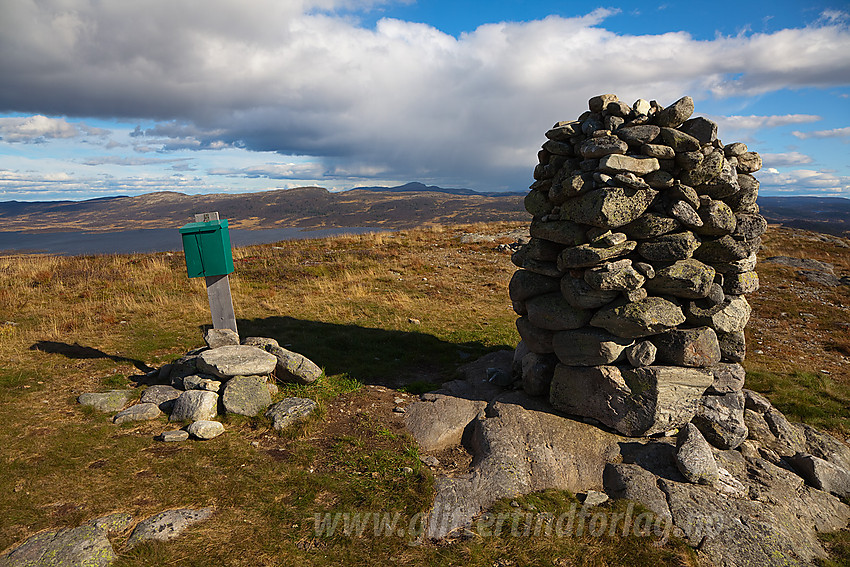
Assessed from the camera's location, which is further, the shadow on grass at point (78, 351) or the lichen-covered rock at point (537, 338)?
the shadow on grass at point (78, 351)

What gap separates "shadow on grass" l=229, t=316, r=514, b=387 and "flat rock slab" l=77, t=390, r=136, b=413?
155 inches

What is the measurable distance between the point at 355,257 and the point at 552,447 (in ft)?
64.4

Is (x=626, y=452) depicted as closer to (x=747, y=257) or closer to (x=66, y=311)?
(x=747, y=257)

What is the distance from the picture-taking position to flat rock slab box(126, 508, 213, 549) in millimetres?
4648

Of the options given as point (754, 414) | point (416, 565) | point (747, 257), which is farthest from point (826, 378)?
point (416, 565)

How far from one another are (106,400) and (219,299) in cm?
279

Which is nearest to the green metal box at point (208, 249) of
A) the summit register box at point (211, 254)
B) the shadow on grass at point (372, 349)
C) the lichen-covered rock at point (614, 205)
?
the summit register box at point (211, 254)

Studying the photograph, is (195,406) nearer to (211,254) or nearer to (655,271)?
(211,254)

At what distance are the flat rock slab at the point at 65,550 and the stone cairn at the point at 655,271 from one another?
678cm

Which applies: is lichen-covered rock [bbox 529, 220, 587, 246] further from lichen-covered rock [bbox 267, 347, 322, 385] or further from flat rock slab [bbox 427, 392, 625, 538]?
lichen-covered rock [bbox 267, 347, 322, 385]

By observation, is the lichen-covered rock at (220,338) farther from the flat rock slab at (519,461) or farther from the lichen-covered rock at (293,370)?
the flat rock slab at (519,461)

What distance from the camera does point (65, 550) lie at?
4336mm

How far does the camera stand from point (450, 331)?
13375 millimetres

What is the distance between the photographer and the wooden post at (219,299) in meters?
9.43
